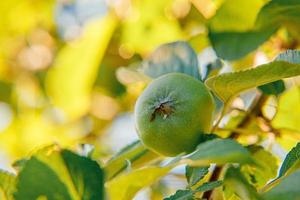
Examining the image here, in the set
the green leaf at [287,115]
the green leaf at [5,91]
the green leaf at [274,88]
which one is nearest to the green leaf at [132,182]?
the green leaf at [274,88]

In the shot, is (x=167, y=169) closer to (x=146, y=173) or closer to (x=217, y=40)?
(x=146, y=173)

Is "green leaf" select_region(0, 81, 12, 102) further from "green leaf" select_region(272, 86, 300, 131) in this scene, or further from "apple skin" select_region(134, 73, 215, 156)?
"apple skin" select_region(134, 73, 215, 156)

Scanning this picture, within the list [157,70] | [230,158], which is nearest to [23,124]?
[157,70]

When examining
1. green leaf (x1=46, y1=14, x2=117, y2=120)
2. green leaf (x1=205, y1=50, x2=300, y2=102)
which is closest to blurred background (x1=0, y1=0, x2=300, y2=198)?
green leaf (x1=46, y1=14, x2=117, y2=120)

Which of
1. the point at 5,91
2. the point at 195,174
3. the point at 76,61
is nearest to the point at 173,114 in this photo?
the point at 195,174

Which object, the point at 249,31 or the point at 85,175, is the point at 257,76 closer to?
the point at 85,175
